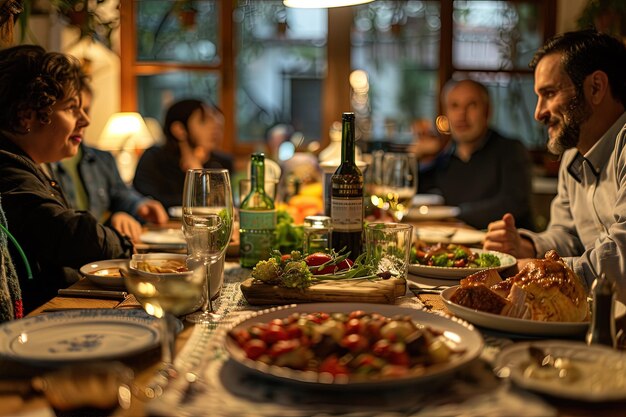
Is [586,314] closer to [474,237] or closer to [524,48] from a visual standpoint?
[474,237]

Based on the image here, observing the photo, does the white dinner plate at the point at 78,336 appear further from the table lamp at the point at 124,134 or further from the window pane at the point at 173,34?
the window pane at the point at 173,34

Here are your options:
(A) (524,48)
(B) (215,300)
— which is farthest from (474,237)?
(A) (524,48)

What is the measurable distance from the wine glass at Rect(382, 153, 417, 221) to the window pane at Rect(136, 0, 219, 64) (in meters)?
3.41

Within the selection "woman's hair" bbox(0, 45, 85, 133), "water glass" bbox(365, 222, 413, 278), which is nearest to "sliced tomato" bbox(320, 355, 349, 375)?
"water glass" bbox(365, 222, 413, 278)

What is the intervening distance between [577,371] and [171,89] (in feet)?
17.4

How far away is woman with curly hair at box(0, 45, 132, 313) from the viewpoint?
2057 mm

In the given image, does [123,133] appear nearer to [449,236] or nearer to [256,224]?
[449,236]

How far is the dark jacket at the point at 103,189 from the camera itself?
12.1ft

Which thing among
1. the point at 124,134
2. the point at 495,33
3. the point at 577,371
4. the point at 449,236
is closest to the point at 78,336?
the point at 577,371

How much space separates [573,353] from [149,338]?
62 cm

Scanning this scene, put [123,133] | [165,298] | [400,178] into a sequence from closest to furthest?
[165,298] < [400,178] < [123,133]

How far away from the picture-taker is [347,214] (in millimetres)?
1819

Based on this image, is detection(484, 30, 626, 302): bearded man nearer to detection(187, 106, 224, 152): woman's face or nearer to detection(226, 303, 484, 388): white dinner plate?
detection(226, 303, 484, 388): white dinner plate

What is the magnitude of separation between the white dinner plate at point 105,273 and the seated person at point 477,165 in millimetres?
2562
